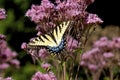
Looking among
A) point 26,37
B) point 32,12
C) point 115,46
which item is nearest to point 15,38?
point 26,37

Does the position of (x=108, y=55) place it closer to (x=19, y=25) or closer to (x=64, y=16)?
(x=64, y=16)

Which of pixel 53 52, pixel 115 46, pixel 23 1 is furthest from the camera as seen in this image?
pixel 23 1

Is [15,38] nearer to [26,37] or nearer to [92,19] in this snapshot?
[26,37]

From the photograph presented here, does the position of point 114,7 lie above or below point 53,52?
above

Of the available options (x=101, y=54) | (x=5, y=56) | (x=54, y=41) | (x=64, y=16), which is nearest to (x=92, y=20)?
(x=64, y=16)

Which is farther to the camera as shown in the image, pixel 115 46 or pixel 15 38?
pixel 15 38

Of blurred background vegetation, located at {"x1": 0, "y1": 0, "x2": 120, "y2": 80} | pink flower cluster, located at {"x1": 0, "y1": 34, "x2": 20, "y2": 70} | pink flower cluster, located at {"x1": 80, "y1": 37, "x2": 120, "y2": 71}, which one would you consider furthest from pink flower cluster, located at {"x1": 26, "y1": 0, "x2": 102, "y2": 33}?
blurred background vegetation, located at {"x1": 0, "y1": 0, "x2": 120, "y2": 80}

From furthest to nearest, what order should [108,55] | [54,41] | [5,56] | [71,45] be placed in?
1. [5,56]
2. [108,55]
3. [71,45]
4. [54,41]

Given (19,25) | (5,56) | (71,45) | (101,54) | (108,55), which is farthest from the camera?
(19,25)
